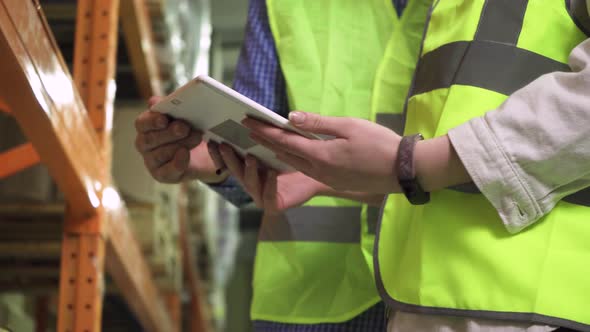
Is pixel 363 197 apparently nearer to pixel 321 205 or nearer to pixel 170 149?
pixel 321 205

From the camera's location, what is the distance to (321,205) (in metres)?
1.86

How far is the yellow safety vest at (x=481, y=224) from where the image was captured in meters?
1.15

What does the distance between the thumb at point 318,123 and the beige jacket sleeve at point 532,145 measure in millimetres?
172

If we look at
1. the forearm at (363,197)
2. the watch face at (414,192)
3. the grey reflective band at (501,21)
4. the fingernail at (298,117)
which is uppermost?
the grey reflective band at (501,21)

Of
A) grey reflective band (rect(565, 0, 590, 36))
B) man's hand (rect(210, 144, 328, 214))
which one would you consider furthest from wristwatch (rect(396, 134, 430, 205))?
man's hand (rect(210, 144, 328, 214))

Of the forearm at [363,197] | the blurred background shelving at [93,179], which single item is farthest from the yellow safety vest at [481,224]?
the blurred background shelving at [93,179]

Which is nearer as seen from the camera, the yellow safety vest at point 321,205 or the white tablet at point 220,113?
the white tablet at point 220,113

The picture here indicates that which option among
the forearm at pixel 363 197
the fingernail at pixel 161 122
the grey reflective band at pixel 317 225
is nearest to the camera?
the fingernail at pixel 161 122

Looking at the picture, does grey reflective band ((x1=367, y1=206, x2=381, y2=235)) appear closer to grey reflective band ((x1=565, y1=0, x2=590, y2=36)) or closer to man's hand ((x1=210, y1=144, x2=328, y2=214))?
man's hand ((x1=210, y1=144, x2=328, y2=214))

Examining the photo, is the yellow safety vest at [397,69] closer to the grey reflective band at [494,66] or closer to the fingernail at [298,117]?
the grey reflective band at [494,66]

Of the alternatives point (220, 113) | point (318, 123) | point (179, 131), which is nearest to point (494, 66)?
point (318, 123)

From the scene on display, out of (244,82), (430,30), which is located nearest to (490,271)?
(430,30)

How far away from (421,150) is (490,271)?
0.20 metres

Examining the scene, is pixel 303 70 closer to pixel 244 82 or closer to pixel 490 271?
pixel 244 82
